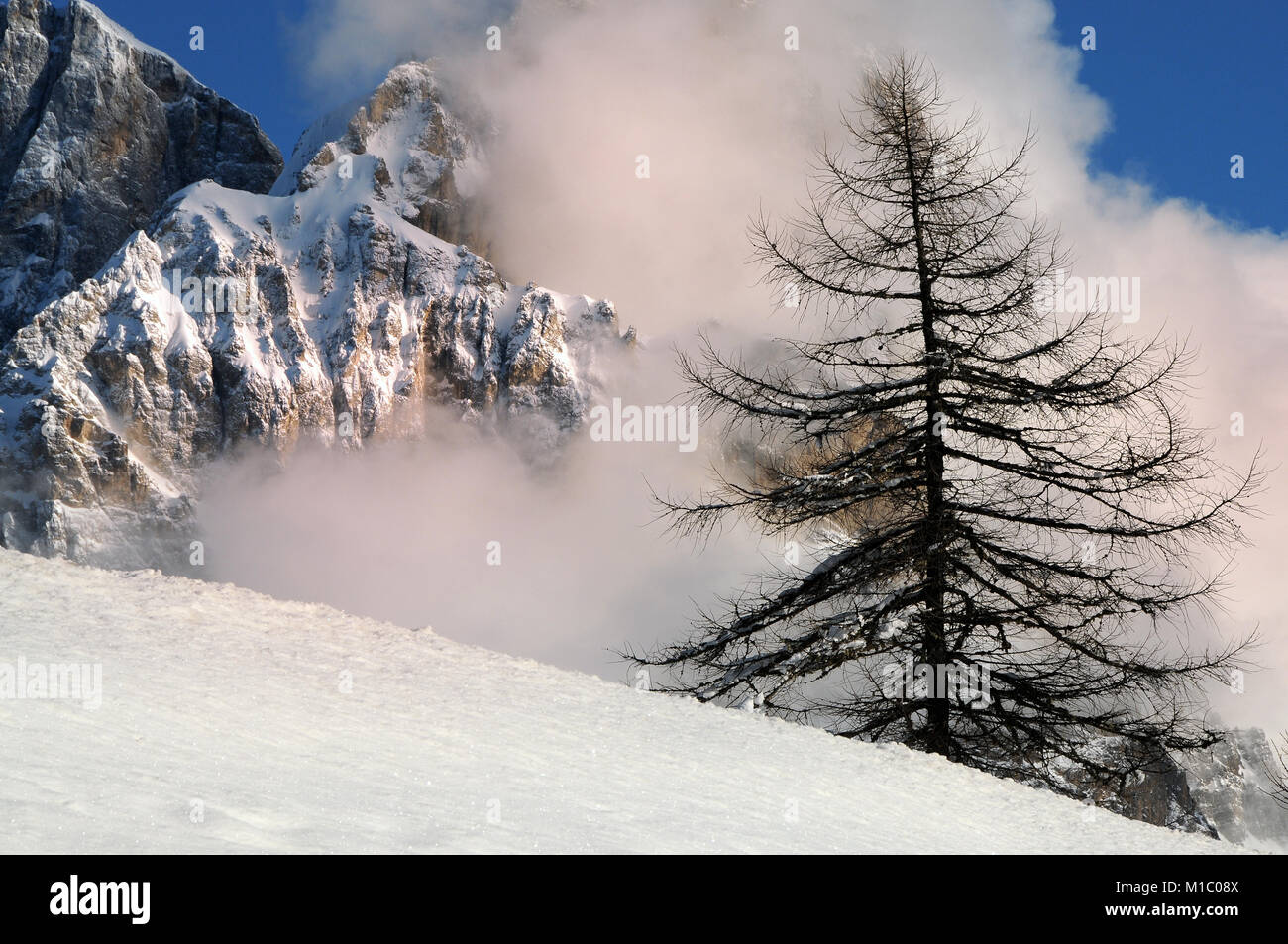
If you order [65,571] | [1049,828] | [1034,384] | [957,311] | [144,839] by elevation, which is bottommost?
[1049,828]

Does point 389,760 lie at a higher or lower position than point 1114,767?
higher

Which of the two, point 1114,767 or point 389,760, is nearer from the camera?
point 389,760

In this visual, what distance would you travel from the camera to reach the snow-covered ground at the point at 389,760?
4684mm

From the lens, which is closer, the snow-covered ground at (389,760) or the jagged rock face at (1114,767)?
the snow-covered ground at (389,760)

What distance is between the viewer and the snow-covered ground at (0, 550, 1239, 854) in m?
4.68

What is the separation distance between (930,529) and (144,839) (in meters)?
7.44

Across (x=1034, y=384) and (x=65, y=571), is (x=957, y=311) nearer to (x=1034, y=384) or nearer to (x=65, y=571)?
(x=1034, y=384)

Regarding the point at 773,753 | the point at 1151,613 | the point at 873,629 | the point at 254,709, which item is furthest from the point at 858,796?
the point at 1151,613

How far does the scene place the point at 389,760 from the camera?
6.03 m

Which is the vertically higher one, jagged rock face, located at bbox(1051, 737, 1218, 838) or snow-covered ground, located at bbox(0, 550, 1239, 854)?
snow-covered ground, located at bbox(0, 550, 1239, 854)

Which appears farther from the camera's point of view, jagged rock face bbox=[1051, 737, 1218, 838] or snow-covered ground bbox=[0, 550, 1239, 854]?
jagged rock face bbox=[1051, 737, 1218, 838]

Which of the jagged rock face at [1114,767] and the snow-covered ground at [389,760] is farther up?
the snow-covered ground at [389,760]

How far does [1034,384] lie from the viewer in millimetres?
9977
